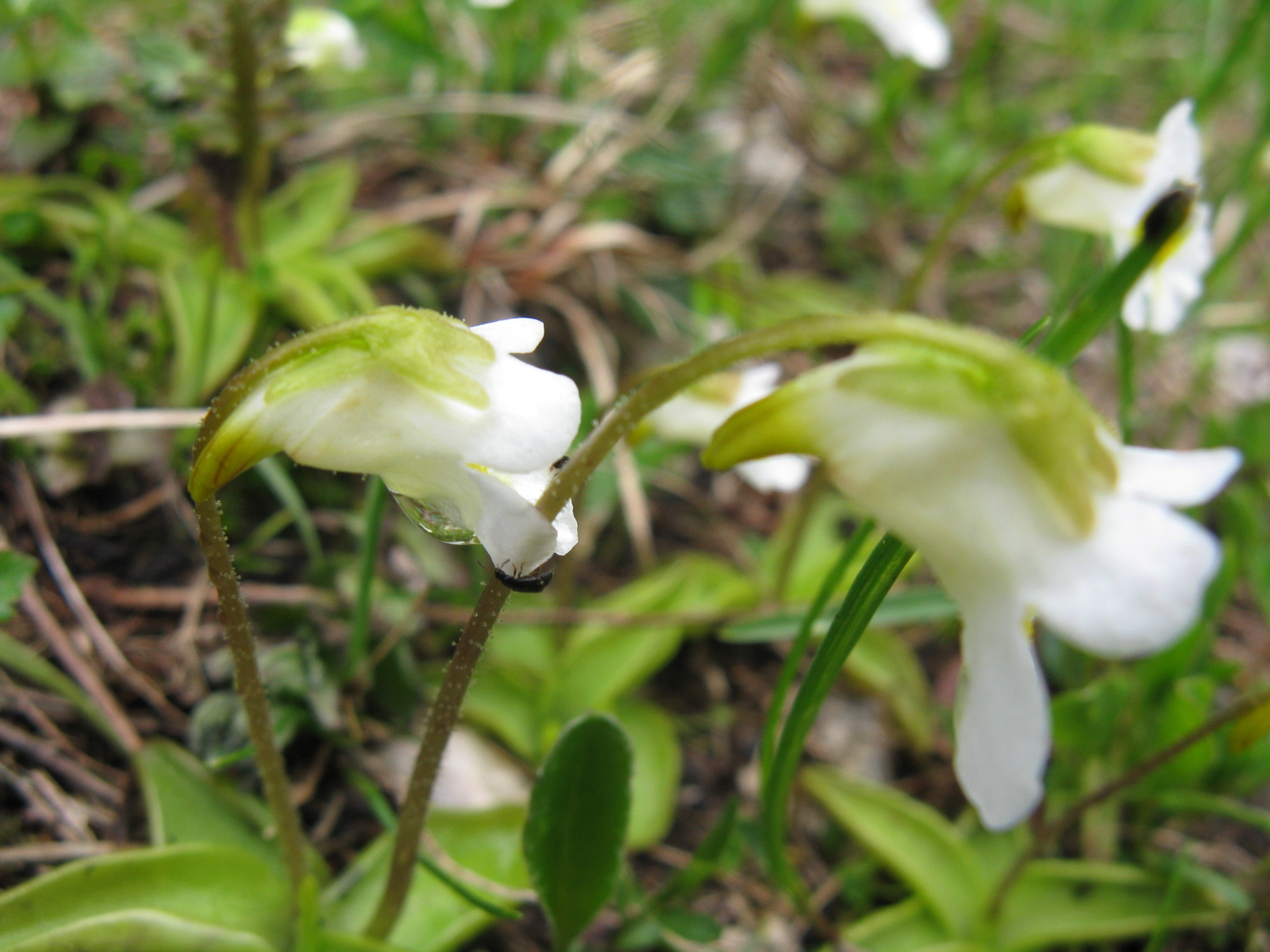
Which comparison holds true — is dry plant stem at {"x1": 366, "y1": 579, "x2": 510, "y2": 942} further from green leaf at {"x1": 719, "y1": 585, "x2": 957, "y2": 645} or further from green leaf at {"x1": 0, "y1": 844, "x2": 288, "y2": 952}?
green leaf at {"x1": 719, "y1": 585, "x2": 957, "y2": 645}

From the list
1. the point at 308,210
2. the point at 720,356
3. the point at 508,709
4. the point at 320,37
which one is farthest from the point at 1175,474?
the point at 320,37

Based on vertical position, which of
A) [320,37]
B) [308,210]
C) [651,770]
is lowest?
[651,770]

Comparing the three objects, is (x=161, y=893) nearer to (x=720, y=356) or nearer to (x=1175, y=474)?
(x=720, y=356)

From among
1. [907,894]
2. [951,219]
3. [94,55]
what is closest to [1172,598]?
[951,219]

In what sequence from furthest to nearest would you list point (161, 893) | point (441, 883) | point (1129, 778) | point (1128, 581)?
point (1129, 778)
point (441, 883)
point (161, 893)
point (1128, 581)

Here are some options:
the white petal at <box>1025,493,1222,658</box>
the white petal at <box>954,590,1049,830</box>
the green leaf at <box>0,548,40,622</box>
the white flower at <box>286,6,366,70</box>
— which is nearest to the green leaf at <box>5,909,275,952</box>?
the green leaf at <box>0,548,40,622</box>

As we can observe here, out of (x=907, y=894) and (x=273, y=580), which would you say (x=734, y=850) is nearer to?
(x=907, y=894)

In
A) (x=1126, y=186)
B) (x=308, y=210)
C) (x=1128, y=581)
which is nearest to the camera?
(x=1128, y=581)
